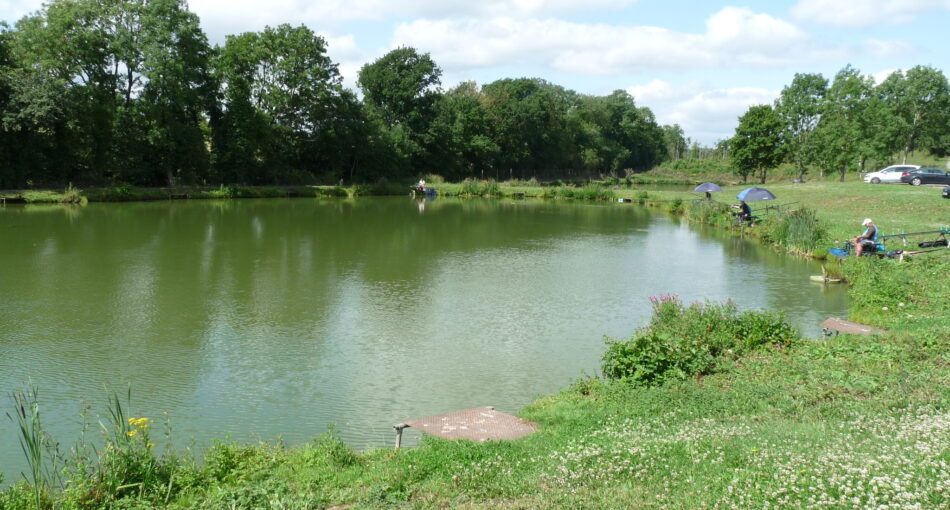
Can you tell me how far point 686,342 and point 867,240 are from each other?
11.5 metres

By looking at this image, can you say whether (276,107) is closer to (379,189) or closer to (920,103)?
(379,189)

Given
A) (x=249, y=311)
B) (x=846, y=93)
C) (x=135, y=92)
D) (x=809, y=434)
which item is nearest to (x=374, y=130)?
(x=135, y=92)

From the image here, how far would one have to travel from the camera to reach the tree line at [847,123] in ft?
164

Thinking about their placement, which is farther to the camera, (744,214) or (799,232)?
(744,214)

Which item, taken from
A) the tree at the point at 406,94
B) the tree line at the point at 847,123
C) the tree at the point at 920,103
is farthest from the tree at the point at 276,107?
the tree at the point at 920,103

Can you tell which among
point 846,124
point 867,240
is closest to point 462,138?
point 846,124

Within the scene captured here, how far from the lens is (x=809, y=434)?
6.01 m

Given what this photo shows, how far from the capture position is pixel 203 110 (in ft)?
160

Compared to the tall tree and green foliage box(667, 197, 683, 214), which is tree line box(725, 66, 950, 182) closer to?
green foliage box(667, 197, 683, 214)

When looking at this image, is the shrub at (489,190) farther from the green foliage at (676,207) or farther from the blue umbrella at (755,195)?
the blue umbrella at (755,195)

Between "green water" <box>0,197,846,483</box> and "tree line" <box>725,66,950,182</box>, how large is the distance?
28444 millimetres

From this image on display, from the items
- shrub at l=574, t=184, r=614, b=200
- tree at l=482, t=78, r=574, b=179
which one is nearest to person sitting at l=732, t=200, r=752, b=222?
shrub at l=574, t=184, r=614, b=200

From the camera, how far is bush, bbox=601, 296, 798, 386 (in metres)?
9.02

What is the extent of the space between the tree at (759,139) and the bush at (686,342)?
54115mm
